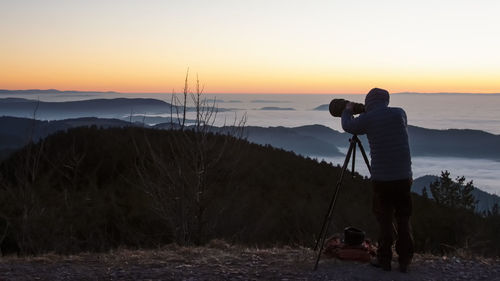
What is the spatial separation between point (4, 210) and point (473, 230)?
1737 centimetres

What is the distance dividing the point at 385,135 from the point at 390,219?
41.1 inches

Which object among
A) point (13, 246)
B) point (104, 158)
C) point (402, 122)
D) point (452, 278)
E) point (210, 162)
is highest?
point (402, 122)

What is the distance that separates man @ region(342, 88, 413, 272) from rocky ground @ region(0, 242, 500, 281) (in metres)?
0.38

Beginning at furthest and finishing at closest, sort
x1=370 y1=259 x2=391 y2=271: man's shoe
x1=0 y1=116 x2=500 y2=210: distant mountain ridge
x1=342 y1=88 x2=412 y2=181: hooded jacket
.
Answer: x1=0 y1=116 x2=500 y2=210: distant mountain ridge
x1=370 y1=259 x2=391 y2=271: man's shoe
x1=342 y1=88 x2=412 y2=181: hooded jacket

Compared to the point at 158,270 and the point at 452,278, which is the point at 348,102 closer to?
the point at 452,278

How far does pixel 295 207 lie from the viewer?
19250 mm

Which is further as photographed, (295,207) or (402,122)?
(295,207)

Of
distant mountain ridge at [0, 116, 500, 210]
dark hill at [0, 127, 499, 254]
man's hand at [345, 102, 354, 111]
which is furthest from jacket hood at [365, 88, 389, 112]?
distant mountain ridge at [0, 116, 500, 210]

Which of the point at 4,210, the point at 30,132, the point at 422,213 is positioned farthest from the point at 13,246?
the point at 422,213

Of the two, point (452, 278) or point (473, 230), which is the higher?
point (452, 278)

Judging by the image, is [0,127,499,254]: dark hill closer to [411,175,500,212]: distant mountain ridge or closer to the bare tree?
the bare tree

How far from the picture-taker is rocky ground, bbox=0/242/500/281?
555cm

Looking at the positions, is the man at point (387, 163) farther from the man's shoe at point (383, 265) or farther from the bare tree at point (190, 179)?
the bare tree at point (190, 179)

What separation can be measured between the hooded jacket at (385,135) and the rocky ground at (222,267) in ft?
4.02
